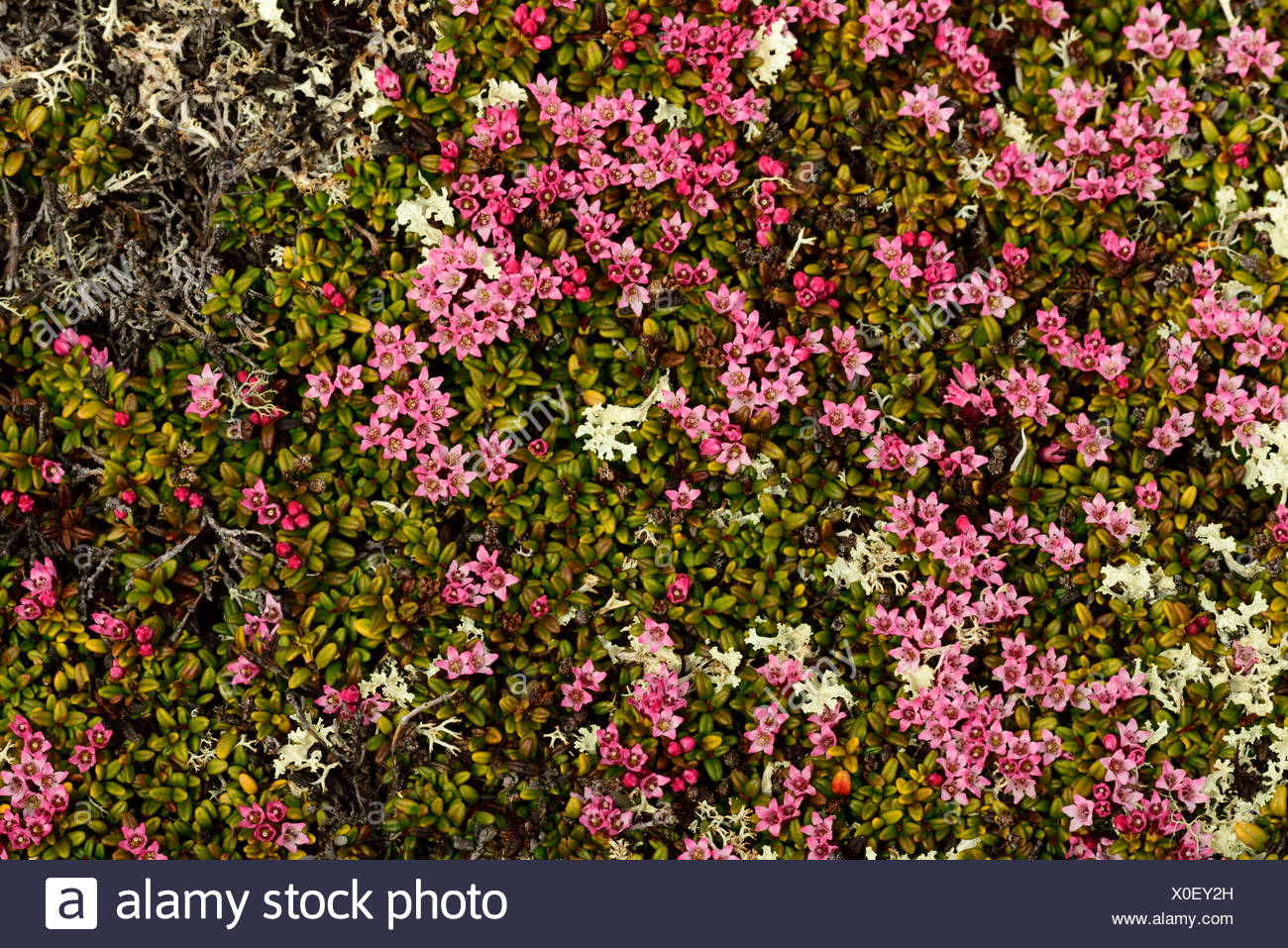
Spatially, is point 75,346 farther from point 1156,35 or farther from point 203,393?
point 1156,35

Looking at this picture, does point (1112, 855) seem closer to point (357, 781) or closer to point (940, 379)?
point (940, 379)

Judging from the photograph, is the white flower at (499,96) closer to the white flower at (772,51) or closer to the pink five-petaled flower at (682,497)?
the white flower at (772,51)

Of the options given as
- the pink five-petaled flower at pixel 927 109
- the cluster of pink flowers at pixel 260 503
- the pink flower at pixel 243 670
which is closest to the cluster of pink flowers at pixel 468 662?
the pink flower at pixel 243 670

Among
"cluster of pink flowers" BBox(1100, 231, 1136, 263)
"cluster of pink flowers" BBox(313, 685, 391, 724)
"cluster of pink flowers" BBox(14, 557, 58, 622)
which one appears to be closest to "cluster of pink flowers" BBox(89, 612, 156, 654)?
"cluster of pink flowers" BBox(14, 557, 58, 622)

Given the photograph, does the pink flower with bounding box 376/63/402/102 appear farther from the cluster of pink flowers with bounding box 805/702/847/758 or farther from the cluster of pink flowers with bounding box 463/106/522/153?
the cluster of pink flowers with bounding box 805/702/847/758

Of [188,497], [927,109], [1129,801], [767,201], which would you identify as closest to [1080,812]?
[1129,801]

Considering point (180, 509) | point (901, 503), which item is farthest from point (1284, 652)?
point (180, 509)
